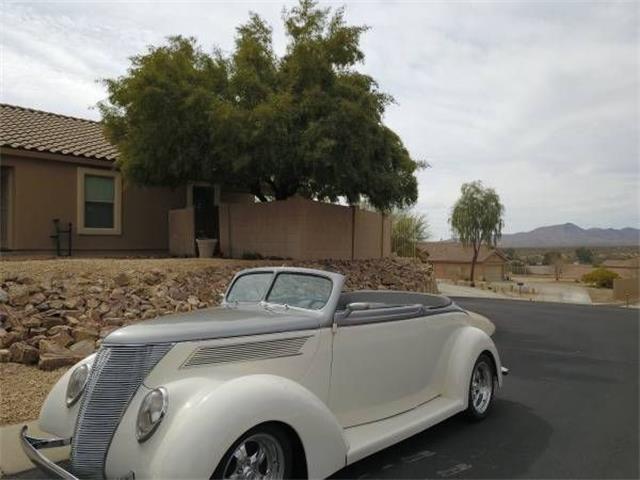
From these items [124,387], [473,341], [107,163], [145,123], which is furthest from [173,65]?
[124,387]

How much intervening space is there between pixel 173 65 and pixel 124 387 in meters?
11.1

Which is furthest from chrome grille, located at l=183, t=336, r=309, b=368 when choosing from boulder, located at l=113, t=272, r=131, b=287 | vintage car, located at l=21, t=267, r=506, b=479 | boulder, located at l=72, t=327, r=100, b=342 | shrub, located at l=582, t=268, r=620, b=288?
shrub, located at l=582, t=268, r=620, b=288

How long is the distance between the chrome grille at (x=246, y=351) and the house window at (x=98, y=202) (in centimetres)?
1319

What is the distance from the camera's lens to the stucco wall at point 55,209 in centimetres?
1473

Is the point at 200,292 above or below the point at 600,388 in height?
above

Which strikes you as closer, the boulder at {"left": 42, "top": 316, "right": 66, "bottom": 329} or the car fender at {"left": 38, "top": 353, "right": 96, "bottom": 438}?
the car fender at {"left": 38, "top": 353, "right": 96, "bottom": 438}

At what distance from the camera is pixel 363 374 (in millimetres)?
4715

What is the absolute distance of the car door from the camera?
455cm

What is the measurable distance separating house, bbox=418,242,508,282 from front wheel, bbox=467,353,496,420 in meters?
55.3

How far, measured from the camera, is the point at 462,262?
65.1 meters

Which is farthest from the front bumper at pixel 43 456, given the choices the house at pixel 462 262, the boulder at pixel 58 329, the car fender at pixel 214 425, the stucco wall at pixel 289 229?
the house at pixel 462 262

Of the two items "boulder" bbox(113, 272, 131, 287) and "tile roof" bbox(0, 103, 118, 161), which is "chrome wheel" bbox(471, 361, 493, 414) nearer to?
"boulder" bbox(113, 272, 131, 287)

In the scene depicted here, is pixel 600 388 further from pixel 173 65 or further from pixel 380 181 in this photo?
pixel 173 65

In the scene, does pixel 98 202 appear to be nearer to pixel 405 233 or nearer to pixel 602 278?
pixel 405 233
